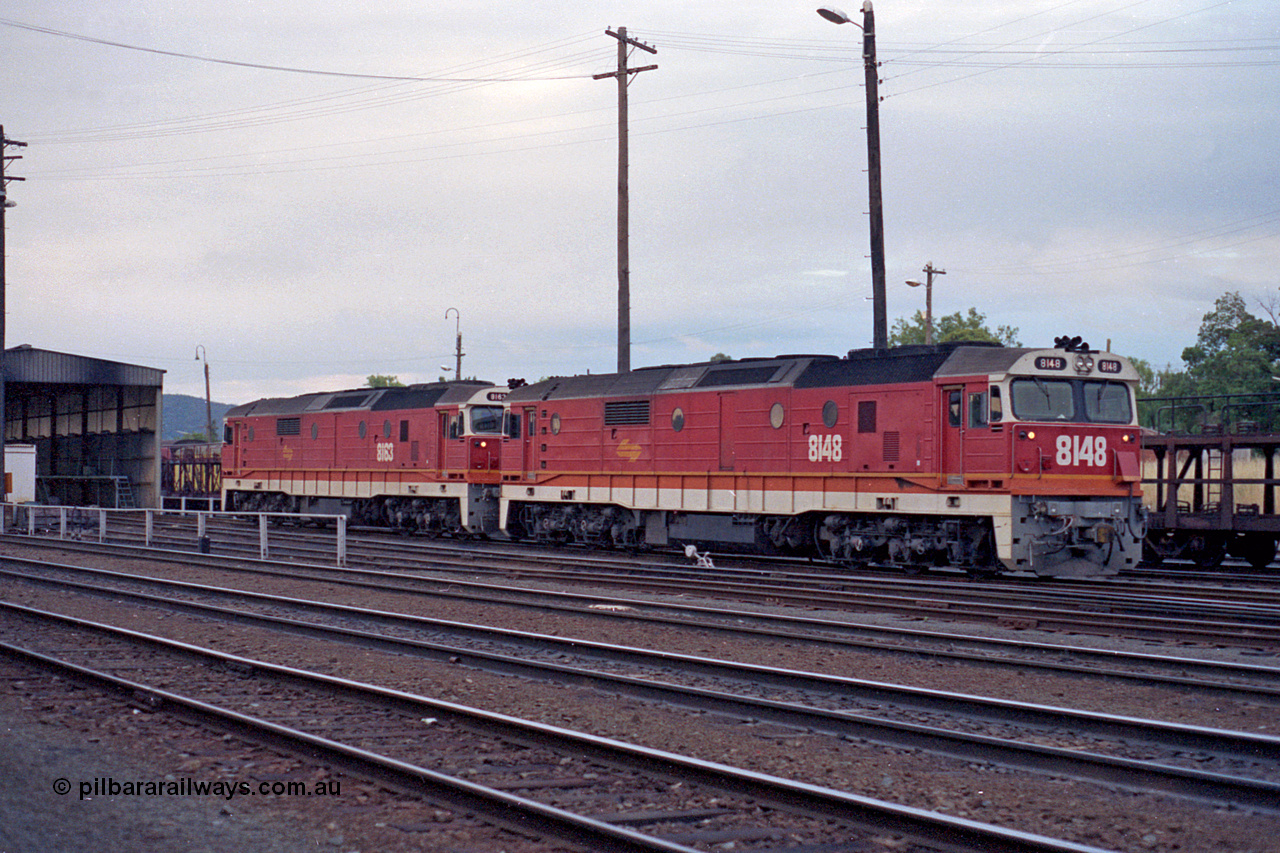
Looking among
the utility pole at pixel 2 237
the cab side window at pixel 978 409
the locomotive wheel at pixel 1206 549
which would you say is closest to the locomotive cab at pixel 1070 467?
the cab side window at pixel 978 409

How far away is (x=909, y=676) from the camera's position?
36.8ft

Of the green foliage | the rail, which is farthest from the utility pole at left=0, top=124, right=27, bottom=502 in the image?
the green foliage

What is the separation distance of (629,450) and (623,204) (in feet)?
33.4

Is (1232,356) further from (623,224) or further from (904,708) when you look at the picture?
(904,708)

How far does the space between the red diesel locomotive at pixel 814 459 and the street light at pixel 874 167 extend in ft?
8.84

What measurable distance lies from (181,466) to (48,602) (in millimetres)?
42260

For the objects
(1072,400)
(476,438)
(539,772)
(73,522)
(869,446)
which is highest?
(1072,400)

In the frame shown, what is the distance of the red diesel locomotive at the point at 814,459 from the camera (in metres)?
19.3

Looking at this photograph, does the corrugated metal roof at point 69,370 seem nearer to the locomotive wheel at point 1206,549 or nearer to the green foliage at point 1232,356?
the locomotive wheel at point 1206,549

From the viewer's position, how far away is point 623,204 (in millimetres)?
33938

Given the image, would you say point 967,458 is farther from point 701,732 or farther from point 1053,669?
point 701,732

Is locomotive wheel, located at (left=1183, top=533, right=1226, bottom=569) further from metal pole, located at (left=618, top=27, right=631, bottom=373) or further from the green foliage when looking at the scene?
the green foliage

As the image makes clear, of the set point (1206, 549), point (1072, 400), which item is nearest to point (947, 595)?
point (1072, 400)

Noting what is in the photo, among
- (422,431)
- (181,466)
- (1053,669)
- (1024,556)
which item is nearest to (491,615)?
(1053,669)
